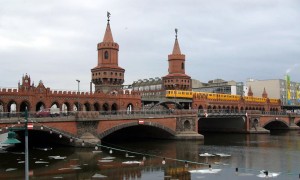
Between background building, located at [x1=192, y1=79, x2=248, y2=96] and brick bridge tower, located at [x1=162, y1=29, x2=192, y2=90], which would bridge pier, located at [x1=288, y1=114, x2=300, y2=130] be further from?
background building, located at [x1=192, y1=79, x2=248, y2=96]

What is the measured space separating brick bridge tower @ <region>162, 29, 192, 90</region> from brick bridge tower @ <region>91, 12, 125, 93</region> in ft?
83.0

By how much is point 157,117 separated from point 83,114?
58.3 ft

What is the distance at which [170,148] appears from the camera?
200 ft

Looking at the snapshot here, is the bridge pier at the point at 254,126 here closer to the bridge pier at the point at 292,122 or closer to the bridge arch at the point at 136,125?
the bridge pier at the point at 292,122

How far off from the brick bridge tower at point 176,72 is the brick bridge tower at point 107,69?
25.3 meters

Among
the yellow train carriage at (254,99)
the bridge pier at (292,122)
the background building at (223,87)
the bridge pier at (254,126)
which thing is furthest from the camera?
the background building at (223,87)

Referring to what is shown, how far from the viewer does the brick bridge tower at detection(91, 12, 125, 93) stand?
8412 centimetres

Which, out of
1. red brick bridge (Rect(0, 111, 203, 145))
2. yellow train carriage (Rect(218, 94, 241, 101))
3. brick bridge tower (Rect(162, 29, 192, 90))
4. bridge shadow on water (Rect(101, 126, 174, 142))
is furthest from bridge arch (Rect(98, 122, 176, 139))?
yellow train carriage (Rect(218, 94, 241, 101))

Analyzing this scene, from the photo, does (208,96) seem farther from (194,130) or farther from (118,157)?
(118,157)

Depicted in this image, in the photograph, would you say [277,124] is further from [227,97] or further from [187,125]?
[187,125]

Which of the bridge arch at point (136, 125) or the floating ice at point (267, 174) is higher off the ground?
the bridge arch at point (136, 125)

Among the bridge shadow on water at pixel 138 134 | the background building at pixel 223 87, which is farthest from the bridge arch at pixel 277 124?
the bridge shadow on water at pixel 138 134

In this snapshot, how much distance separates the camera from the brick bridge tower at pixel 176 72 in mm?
108188

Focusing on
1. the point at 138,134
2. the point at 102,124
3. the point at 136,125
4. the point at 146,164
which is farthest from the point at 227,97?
the point at 146,164
